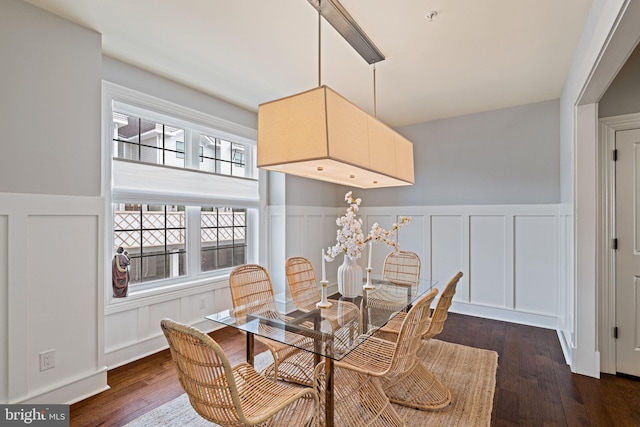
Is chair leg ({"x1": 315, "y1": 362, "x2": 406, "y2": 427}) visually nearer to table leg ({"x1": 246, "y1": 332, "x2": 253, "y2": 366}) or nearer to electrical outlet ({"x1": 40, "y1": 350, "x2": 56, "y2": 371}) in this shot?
table leg ({"x1": 246, "y1": 332, "x2": 253, "y2": 366})

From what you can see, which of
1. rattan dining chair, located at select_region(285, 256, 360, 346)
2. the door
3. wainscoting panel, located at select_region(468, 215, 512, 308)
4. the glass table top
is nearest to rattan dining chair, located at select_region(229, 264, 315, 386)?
the glass table top

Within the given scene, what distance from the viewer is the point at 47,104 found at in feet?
6.82

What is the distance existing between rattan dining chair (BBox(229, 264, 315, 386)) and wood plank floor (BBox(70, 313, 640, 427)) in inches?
30.0

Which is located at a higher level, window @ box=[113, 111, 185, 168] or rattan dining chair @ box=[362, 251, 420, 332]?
window @ box=[113, 111, 185, 168]

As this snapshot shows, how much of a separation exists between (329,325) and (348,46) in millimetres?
2050

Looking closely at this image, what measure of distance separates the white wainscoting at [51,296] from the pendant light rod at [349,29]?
2063 mm

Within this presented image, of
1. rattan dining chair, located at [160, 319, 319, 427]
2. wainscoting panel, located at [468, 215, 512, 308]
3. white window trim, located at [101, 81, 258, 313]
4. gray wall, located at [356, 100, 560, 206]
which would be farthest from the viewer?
wainscoting panel, located at [468, 215, 512, 308]

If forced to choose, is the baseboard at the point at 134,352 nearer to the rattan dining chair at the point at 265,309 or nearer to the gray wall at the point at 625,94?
the rattan dining chair at the point at 265,309

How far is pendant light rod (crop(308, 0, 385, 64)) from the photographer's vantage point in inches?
75.9

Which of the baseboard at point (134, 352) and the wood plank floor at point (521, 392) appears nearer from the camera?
the wood plank floor at point (521, 392)

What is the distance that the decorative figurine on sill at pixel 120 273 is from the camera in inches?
106

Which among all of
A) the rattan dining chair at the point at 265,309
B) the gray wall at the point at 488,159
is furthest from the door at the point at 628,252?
the rattan dining chair at the point at 265,309

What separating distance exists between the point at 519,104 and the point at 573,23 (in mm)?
1702

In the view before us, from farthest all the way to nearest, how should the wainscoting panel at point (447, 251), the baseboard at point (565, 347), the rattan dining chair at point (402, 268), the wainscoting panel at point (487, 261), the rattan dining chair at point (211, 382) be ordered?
the wainscoting panel at point (447, 251) → the wainscoting panel at point (487, 261) → the rattan dining chair at point (402, 268) → the baseboard at point (565, 347) → the rattan dining chair at point (211, 382)
